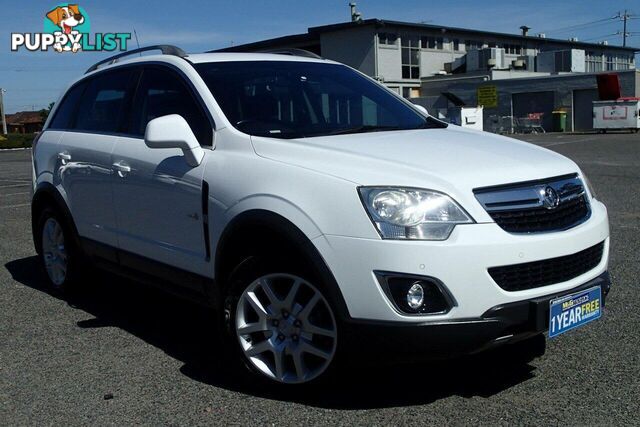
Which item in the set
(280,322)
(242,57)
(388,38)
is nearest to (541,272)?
(280,322)

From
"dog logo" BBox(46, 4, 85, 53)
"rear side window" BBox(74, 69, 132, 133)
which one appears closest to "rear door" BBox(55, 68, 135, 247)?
"rear side window" BBox(74, 69, 132, 133)

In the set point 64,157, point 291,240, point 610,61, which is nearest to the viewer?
point 291,240

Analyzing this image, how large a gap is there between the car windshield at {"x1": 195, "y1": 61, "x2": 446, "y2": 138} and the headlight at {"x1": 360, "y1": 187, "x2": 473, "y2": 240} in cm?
96

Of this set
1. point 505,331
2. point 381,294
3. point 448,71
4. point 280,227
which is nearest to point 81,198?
point 280,227

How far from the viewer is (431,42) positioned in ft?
179

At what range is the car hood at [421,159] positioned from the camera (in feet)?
11.3

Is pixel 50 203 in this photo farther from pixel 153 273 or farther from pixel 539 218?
pixel 539 218

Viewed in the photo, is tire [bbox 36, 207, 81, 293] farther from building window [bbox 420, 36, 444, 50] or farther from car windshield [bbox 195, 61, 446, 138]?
building window [bbox 420, 36, 444, 50]

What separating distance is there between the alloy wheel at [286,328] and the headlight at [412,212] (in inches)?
19.7

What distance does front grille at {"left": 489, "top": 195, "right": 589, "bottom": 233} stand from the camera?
3.44 metres

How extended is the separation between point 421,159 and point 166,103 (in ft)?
6.26

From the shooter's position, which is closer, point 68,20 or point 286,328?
point 286,328

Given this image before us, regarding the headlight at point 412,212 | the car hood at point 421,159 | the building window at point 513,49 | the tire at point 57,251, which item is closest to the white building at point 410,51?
the building window at point 513,49

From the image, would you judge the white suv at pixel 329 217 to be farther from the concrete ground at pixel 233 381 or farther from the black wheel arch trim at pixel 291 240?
the concrete ground at pixel 233 381
